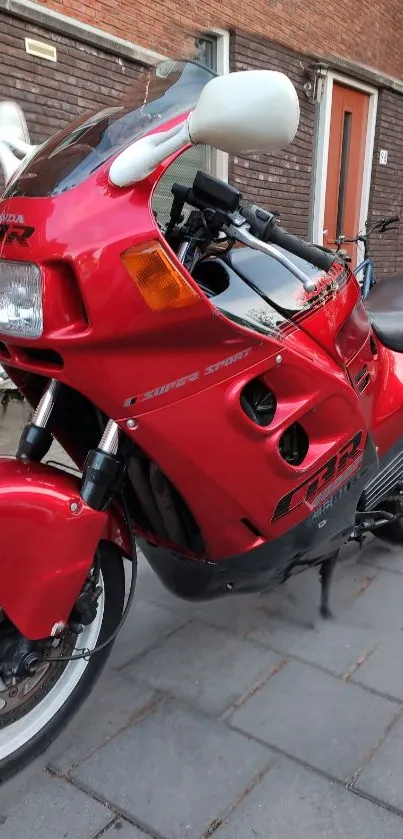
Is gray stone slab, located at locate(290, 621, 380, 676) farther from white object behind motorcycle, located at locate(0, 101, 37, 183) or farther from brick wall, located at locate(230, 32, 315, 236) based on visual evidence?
brick wall, located at locate(230, 32, 315, 236)

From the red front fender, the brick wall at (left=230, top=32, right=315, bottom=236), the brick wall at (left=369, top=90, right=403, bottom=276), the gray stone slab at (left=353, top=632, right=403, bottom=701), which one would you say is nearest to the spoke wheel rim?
the red front fender

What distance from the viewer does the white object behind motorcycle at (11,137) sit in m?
1.91

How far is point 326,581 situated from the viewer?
2.38m

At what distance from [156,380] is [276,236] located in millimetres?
444

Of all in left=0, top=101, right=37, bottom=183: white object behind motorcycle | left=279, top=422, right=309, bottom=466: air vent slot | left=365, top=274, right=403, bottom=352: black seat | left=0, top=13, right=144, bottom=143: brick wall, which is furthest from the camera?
left=0, top=13, right=144, bottom=143: brick wall

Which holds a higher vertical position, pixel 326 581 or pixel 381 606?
pixel 326 581

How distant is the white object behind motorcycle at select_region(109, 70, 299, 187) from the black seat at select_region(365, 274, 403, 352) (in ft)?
3.90

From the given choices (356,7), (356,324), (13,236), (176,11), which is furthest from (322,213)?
(13,236)

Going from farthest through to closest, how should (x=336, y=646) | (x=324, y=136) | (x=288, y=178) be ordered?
(x=324, y=136)
(x=288, y=178)
(x=336, y=646)

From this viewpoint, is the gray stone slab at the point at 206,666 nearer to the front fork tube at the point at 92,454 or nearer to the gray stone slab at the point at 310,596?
the gray stone slab at the point at 310,596

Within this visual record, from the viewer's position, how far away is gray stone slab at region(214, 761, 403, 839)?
1.58 metres

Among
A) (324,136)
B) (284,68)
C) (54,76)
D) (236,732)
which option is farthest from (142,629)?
(324,136)

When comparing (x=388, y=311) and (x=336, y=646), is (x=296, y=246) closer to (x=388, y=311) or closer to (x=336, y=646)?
(x=388, y=311)

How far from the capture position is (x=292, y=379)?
1668 mm
